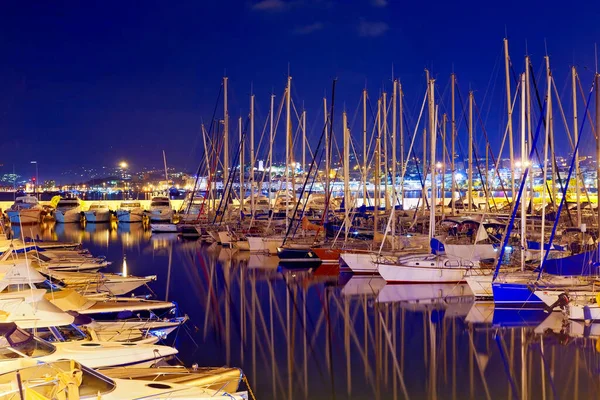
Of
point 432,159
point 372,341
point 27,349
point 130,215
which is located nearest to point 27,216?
point 130,215

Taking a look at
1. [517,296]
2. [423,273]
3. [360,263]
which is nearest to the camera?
[517,296]

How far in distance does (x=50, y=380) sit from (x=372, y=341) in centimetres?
1089

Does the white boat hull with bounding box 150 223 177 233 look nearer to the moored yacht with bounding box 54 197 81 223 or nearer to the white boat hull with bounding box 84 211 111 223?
the white boat hull with bounding box 84 211 111 223

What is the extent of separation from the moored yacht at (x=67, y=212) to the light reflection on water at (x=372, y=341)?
4477 centimetres

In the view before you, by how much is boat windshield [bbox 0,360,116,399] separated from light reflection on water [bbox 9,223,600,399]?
4760 millimetres

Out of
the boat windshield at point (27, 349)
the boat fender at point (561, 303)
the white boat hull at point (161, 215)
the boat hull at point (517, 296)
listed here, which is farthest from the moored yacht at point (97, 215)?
the boat windshield at point (27, 349)

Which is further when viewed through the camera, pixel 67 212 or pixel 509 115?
pixel 67 212

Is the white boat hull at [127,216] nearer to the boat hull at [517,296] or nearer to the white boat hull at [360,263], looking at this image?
the white boat hull at [360,263]

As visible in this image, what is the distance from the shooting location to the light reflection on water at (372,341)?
49.8 ft

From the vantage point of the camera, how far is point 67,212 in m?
71.8

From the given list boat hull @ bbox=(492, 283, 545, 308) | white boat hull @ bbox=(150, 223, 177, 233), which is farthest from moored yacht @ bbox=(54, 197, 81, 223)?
boat hull @ bbox=(492, 283, 545, 308)

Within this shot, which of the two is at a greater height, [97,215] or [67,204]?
[67,204]

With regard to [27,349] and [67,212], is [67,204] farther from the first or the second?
[27,349]

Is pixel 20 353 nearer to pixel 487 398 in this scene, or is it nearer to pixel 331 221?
pixel 487 398
